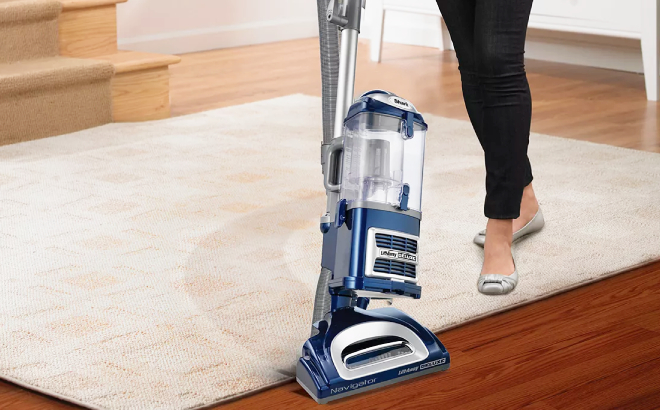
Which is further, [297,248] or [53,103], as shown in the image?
[53,103]

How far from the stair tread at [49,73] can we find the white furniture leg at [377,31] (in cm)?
172

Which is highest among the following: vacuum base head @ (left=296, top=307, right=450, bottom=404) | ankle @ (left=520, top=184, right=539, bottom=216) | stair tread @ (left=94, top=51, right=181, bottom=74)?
vacuum base head @ (left=296, top=307, right=450, bottom=404)

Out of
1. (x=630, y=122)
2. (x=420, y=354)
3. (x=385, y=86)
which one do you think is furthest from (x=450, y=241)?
(x=385, y=86)

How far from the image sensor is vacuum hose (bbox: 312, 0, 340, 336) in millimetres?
1227

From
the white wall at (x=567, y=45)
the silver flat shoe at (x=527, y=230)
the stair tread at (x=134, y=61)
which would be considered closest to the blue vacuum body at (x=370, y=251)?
the silver flat shoe at (x=527, y=230)

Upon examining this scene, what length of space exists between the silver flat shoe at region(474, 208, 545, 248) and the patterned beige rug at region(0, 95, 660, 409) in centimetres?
2

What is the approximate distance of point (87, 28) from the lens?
3.06m

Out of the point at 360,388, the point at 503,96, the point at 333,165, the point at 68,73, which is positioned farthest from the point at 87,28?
the point at 360,388

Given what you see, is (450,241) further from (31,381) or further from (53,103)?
(53,103)

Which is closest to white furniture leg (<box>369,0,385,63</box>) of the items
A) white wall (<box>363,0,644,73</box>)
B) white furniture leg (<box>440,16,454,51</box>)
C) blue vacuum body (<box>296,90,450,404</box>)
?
white wall (<box>363,0,644,73</box>)

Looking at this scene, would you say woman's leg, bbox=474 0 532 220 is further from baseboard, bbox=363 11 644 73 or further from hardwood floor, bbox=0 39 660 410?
baseboard, bbox=363 11 644 73

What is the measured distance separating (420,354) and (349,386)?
11 centimetres

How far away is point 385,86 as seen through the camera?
3619 mm

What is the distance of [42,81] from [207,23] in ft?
6.65
